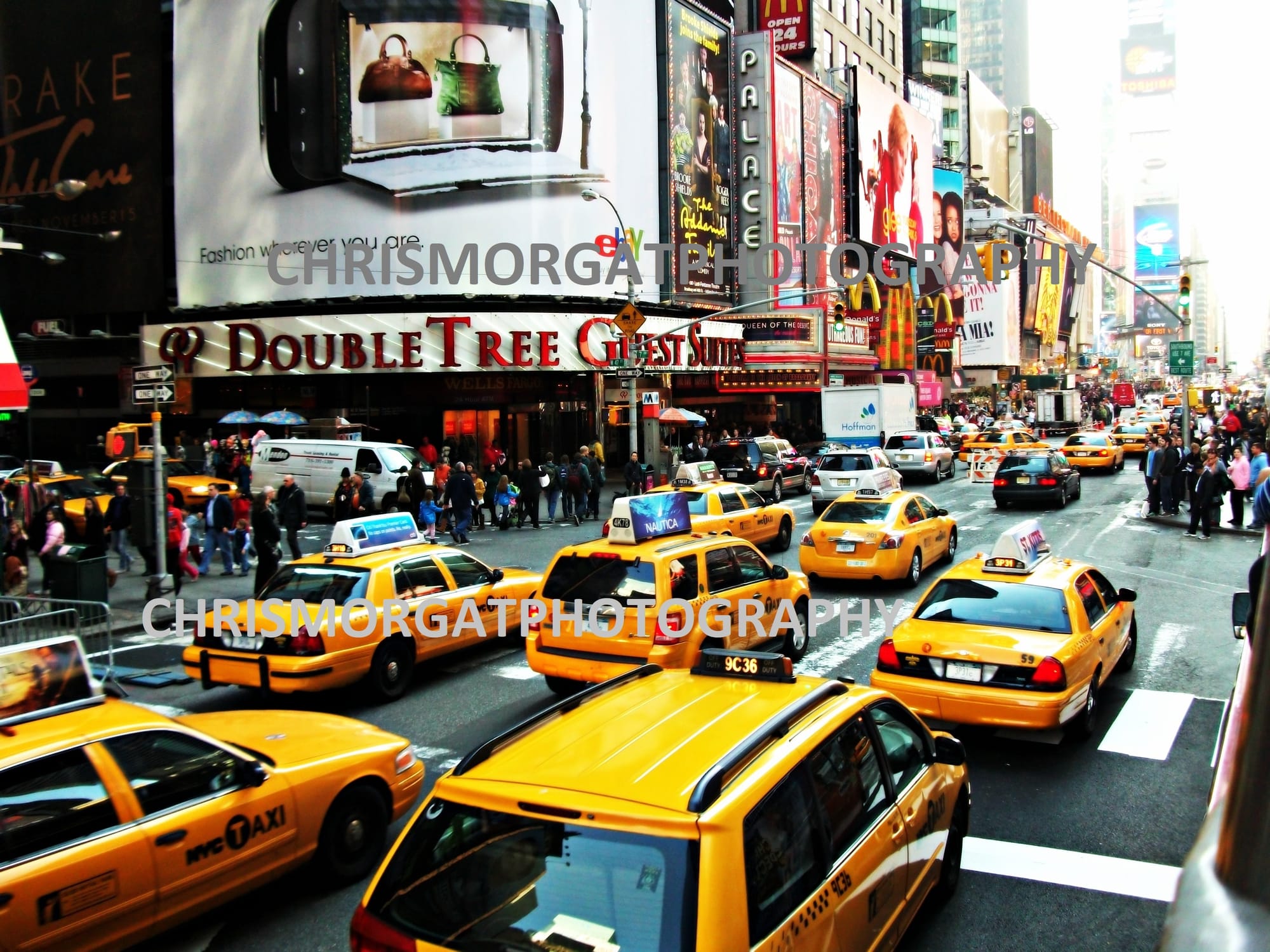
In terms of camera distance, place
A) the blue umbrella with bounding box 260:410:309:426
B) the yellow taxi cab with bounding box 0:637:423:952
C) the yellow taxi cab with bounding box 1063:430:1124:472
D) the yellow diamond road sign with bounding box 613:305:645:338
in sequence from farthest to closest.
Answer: the yellow taxi cab with bounding box 1063:430:1124:472
the blue umbrella with bounding box 260:410:309:426
the yellow diamond road sign with bounding box 613:305:645:338
the yellow taxi cab with bounding box 0:637:423:952

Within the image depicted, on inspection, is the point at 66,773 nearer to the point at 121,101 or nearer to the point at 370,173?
the point at 370,173

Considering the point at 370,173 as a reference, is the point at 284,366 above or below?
below

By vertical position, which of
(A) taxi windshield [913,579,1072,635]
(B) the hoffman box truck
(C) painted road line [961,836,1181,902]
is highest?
(B) the hoffman box truck

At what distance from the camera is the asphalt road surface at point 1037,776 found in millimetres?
5762

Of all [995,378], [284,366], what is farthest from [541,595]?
[995,378]

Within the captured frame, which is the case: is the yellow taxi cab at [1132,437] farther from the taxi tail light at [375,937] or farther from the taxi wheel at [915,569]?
the taxi tail light at [375,937]

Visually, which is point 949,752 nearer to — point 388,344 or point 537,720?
point 537,720

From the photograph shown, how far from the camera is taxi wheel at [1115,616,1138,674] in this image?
10633 mm

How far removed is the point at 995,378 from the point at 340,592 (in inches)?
4089

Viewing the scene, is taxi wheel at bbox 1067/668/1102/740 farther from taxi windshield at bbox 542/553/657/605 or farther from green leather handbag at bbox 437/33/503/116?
green leather handbag at bbox 437/33/503/116

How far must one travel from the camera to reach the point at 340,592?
1050 cm

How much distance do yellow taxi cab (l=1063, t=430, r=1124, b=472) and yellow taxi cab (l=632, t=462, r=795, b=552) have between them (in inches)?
771

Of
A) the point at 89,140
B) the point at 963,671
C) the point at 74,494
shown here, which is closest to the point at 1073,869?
the point at 963,671

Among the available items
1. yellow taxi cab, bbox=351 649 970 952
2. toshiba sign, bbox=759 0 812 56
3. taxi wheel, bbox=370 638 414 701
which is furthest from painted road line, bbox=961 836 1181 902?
toshiba sign, bbox=759 0 812 56
